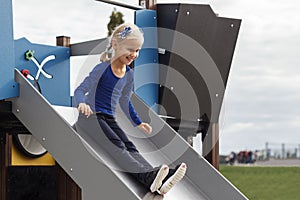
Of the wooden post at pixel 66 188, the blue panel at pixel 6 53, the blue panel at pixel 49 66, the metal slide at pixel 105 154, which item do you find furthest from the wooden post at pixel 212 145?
the blue panel at pixel 6 53

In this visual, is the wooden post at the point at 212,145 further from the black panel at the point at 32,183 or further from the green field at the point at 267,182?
the green field at the point at 267,182

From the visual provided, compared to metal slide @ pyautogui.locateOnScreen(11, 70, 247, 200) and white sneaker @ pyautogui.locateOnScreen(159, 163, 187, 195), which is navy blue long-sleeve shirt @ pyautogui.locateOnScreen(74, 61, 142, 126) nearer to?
metal slide @ pyautogui.locateOnScreen(11, 70, 247, 200)

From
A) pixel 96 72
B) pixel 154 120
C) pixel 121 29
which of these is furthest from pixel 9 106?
pixel 154 120

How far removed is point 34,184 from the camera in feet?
17.6

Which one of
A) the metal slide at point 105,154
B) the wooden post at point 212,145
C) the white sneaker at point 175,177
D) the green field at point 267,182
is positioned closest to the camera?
the metal slide at point 105,154

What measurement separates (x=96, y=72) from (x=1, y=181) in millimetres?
2083

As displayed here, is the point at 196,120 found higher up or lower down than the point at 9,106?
lower down

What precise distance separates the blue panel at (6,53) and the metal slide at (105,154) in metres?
0.05

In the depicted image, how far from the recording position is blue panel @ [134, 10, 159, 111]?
14.6ft

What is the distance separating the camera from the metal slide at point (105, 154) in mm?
2992

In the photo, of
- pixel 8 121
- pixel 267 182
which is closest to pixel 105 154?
pixel 8 121

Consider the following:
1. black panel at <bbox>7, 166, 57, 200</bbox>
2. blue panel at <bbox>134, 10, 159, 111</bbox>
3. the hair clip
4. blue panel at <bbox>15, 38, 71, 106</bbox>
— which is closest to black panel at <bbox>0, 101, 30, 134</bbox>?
blue panel at <bbox>15, 38, 71, 106</bbox>

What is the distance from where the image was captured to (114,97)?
3.65 metres

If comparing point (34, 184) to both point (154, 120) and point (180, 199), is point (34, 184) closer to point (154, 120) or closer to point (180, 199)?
point (154, 120)
